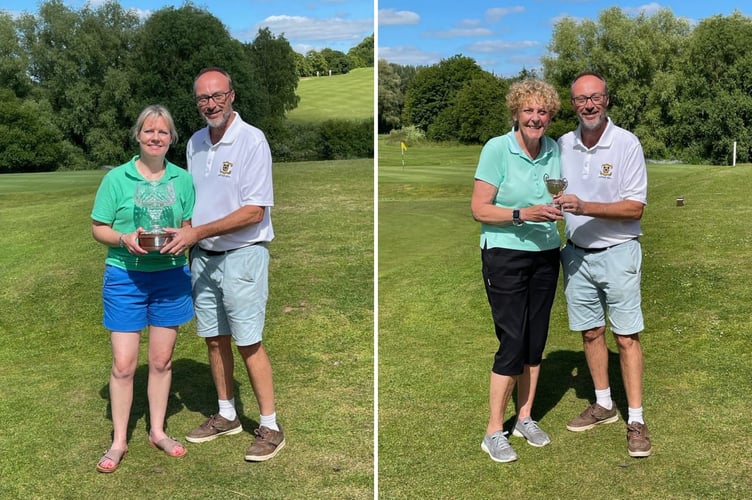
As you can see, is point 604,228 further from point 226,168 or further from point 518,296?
point 226,168

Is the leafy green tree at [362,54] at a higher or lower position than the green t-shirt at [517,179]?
higher

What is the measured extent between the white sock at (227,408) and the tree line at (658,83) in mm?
24156

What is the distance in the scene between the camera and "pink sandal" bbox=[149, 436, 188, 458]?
3.78 meters

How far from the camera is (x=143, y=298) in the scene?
361cm

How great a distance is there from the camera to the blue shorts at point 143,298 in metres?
3.56

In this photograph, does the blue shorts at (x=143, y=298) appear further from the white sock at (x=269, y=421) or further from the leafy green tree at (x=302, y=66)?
the leafy green tree at (x=302, y=66)

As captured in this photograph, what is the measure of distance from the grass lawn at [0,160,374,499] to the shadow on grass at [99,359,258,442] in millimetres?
14

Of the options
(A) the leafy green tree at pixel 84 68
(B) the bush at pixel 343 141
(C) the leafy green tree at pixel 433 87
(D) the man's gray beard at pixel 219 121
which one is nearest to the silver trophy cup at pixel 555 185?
(D) the man's gray beard at pixel 219 121

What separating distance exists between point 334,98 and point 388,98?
177 inches

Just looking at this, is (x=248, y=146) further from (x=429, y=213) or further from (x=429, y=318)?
(x=429, y=213)

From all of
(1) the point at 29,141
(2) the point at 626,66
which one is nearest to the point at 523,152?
(1) the point at 29,141

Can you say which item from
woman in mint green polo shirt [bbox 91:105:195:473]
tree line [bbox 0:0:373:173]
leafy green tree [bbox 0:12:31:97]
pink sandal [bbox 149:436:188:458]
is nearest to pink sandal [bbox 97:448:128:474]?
woman in mint green polo shirt [bbox 91:105:195:473]

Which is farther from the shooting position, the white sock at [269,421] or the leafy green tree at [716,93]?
the leafy green tree at [716,93]

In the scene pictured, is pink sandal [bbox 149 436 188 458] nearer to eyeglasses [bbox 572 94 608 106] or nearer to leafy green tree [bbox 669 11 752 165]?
eyeglasses [bbox 572 94 608 106]
